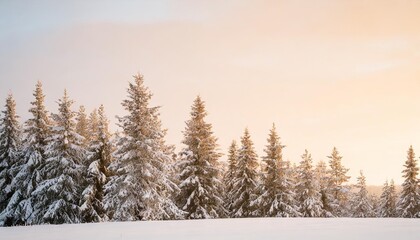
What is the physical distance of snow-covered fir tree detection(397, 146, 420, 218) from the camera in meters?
48.8

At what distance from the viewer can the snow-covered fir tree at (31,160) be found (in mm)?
34469

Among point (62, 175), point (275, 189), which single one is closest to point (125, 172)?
point (62, 175)

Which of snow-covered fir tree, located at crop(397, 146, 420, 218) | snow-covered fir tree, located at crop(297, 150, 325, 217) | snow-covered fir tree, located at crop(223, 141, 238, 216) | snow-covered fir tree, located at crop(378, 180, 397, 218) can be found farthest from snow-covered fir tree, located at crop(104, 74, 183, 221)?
snow-covered fir tree, located at crop(378, 180, 397, 218)

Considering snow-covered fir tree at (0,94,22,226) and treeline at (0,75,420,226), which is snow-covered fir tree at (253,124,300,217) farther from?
snow-covered fir tree at (0,94,22,226)

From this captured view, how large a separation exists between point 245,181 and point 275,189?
11.0 ft

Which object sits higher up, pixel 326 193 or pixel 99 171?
pixel 99 171

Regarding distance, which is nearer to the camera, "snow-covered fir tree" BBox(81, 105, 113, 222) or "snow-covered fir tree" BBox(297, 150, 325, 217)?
"snow-covered fir tree" BBox(81, 105, 113, 222)

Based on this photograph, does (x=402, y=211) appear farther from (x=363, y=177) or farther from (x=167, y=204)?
(x=167, y=204)

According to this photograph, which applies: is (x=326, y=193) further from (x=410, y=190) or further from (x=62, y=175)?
(x=62, y=175)

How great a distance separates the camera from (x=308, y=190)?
48562mm

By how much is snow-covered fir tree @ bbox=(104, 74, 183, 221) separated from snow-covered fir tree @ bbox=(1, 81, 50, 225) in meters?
7.90

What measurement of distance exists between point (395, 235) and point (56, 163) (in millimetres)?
29630

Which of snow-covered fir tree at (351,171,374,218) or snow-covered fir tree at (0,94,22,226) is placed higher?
snow-covered fir tree at (0,94,22,226)

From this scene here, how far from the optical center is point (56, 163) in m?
33.7
